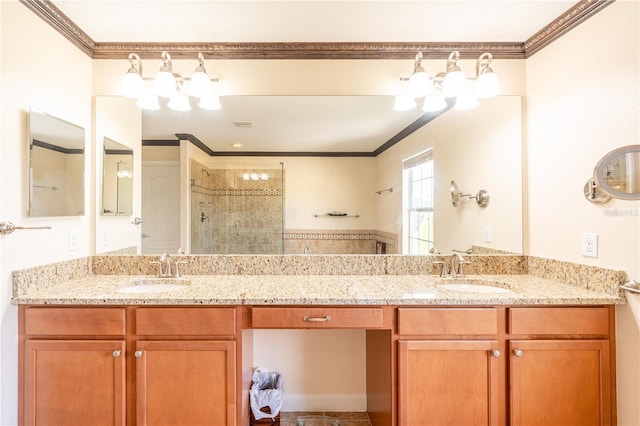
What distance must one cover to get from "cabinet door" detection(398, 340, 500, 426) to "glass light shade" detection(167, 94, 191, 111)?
1.84 metres

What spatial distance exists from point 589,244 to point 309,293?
1425mm

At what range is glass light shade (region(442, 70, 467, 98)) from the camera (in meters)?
1.79

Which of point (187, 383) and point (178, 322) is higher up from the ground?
point (178, 322)

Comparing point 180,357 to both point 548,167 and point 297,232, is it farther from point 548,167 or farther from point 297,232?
point 548,167

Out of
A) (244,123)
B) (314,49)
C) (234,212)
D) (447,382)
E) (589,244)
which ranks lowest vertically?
(447,382)

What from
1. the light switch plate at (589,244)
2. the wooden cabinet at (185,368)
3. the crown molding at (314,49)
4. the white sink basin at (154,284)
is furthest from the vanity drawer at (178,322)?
the light switch plate at (589,244)

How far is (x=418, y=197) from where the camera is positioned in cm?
219

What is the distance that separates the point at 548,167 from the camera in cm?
183

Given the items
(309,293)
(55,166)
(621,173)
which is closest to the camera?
(621,173)

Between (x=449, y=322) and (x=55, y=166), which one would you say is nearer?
(x=449, y=322)

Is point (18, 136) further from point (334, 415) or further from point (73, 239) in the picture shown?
point (334, 415)

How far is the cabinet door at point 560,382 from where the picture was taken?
4.70ft

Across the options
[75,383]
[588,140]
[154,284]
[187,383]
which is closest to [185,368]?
[187,383]

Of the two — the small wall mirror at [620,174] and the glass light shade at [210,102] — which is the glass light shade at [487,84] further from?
the glass light shade at [210,102]
